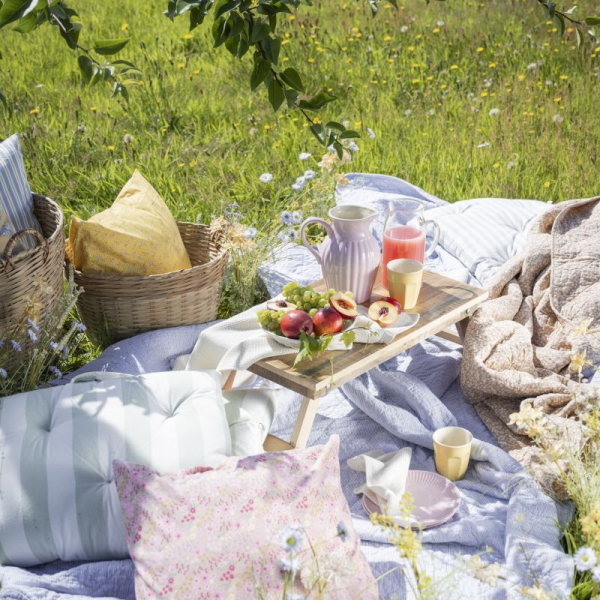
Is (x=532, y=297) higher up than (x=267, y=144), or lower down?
lower down

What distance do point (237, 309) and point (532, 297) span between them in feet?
3.97

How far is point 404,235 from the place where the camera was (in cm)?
279

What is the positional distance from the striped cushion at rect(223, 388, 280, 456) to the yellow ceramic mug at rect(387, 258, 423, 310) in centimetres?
54

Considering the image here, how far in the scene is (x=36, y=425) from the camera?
82.4 inches

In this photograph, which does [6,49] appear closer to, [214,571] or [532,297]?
[532,297]

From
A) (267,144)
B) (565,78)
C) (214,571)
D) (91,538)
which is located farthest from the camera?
(565,78)

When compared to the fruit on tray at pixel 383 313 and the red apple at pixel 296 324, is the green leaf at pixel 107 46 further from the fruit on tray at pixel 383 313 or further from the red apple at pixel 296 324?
the fruit on tray at pixel 383 313

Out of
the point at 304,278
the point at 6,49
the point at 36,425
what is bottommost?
the point at 304,278

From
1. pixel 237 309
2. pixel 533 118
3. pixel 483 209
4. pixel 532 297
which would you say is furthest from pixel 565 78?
pixel 237 309

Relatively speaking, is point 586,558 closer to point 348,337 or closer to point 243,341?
point 348,337

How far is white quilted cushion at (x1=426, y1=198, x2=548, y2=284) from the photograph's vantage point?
3504mm

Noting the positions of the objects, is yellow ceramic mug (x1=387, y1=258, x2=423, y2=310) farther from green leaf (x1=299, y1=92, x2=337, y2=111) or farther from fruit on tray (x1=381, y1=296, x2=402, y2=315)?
green leaf (x1=299, y1=92, x2=337, y2=111)

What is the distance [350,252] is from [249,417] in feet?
2.13

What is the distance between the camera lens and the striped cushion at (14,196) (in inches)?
112
